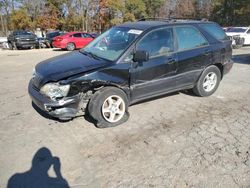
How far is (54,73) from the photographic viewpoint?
414 cm

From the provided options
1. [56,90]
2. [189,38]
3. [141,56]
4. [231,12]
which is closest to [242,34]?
[189,38]

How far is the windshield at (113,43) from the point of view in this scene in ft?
14.9

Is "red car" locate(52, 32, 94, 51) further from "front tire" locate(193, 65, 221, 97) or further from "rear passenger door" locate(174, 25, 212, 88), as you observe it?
"rear passenger door" locate(174, 25, 212, 88)

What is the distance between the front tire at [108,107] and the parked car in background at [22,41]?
17.8 m

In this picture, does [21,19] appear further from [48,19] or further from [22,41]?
[22,41]

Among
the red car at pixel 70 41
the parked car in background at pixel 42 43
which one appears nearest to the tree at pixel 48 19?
the parked car in background at pixel 42 43

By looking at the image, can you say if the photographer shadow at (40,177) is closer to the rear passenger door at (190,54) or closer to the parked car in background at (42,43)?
the rear passenger door at (190,54)

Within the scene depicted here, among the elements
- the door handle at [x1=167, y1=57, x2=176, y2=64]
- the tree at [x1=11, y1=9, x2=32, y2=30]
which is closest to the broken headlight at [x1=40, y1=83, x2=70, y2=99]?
the door handle at [x1=167, y1=57, x2=176, y2=64]

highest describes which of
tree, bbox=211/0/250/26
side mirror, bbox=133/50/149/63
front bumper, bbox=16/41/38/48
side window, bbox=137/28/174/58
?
tree, bbox=211/0/250/26

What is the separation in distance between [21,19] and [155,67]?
37077 millimetres

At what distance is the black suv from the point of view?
4.05m

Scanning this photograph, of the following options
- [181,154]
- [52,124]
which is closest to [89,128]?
[52,124]

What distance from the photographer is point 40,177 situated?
3092mm

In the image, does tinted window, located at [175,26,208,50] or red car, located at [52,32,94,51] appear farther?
red car, located at [52,32,94,51]
